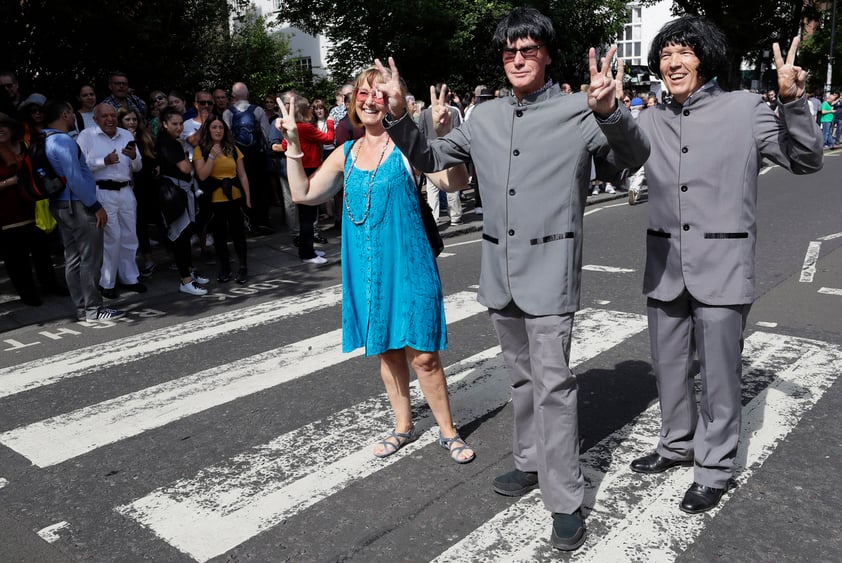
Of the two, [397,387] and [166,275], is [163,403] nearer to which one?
[397,387]

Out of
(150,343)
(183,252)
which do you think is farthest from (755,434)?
(183,252)

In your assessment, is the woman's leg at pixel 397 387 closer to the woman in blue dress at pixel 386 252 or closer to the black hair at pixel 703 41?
the woman in blue dress at pixel 386 252

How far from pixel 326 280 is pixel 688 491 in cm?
572

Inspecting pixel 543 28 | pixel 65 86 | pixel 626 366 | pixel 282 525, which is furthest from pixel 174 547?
pixel 65 86

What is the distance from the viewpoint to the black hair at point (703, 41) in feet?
10.8

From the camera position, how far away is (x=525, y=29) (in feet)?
10.3

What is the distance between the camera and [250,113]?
11.4 meters

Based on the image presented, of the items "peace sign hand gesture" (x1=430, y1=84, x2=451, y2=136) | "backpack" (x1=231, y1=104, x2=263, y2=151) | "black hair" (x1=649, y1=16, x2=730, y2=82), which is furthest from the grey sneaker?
"black hair" (x1=649, y1=16, x2=730, y2=82)

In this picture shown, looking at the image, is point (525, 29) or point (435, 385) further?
point (435, 385)

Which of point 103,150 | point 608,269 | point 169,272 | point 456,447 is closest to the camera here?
point 456,447

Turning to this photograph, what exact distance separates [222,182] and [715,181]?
6.30 m

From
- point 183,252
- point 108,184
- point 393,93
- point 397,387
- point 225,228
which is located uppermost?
point 393,93

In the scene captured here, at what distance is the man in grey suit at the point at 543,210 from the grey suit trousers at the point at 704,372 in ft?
1.89

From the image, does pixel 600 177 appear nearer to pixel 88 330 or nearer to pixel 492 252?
pixel 492 252
